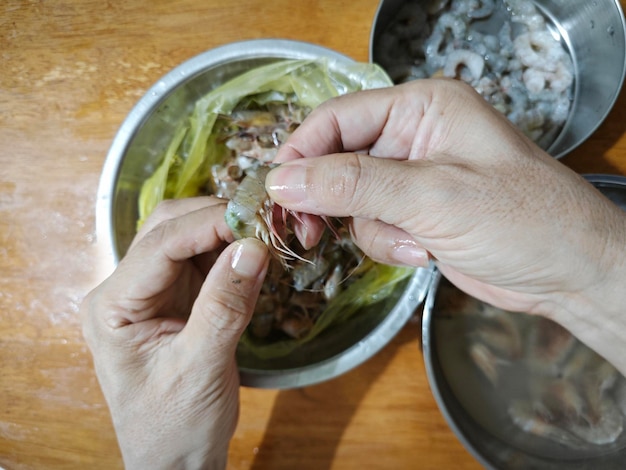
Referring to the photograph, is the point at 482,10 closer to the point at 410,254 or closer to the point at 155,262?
the point at 410,254

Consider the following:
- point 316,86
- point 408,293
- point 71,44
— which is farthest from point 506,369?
point 71,44

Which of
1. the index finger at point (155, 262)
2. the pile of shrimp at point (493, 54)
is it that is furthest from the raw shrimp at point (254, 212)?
the pile of shrimp at point (493, 54)

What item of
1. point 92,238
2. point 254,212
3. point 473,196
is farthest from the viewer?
point 92,238

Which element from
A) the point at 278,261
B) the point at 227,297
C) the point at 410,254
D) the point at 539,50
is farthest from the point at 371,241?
the point at 539,50

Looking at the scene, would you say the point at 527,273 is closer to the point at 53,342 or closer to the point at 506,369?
the point at 506,369

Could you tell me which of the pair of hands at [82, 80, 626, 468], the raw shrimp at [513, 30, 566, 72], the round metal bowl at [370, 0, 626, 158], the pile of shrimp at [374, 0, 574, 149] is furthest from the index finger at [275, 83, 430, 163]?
the raw shrimp at [513, 30, 566, 72]

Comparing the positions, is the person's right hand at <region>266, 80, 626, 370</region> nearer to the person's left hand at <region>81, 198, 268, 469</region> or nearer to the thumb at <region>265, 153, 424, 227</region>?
the thumb at <region>265, 153, 424, 227</region>
